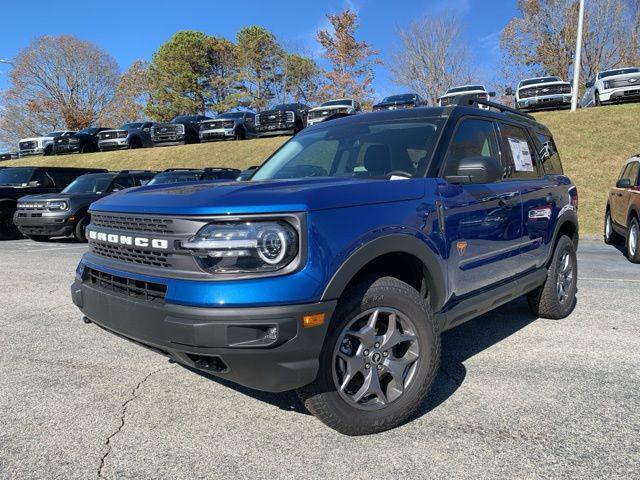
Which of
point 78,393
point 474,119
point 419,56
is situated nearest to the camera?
point 78,393

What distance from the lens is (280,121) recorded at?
24656mm

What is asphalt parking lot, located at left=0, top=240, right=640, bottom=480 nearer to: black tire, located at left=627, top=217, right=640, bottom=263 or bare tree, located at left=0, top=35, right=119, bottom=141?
black tire, located at left=627, top=217, right=640, bottom=263

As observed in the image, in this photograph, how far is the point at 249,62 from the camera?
151ft

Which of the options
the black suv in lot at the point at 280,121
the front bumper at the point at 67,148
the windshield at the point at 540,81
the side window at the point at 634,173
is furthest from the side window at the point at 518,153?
the front bumper at the point at 67,148

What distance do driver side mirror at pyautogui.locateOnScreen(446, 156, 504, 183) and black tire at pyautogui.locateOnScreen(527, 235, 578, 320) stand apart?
2049 millimetres

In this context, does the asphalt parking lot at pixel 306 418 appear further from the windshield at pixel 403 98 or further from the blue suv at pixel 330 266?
the windshield at pixel 403 98

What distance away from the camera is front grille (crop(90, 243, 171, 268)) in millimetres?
2520

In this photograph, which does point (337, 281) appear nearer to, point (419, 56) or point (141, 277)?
point (141, 277)

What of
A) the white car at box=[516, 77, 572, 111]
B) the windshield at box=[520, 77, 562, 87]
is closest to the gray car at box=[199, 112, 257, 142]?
the white car at box=[516, 77, 572, 111]

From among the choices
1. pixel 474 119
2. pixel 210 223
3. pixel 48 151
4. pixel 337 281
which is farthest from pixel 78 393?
pixel 48 151

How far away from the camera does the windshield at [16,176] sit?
13125 millimetres

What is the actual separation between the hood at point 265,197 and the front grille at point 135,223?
0.14 ft

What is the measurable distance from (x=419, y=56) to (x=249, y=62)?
55.2ft

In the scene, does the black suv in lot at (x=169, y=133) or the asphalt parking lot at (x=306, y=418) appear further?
the black suv in lot at (x=169, y=133)
